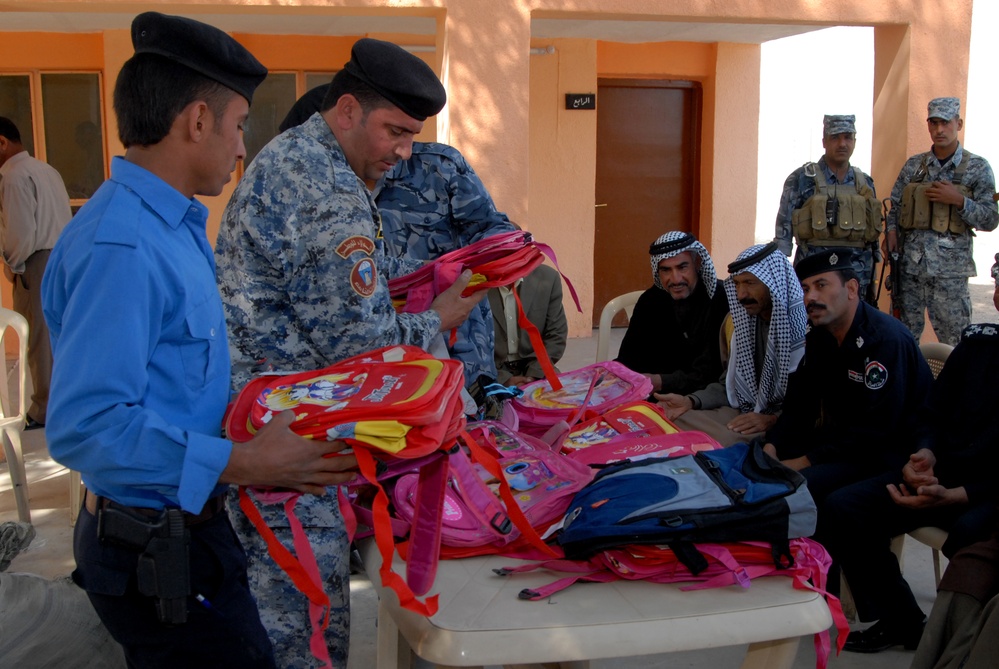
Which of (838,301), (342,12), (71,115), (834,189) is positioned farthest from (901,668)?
(71,115)

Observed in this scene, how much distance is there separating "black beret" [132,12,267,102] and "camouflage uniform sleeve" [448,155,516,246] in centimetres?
120

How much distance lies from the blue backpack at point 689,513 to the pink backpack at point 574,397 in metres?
0.69

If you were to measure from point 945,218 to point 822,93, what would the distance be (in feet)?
78.1

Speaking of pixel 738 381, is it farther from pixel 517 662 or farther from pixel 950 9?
pixel 950 9

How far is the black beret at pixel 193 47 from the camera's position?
1505 mm

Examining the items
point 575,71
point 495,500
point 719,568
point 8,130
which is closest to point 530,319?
point 495,500

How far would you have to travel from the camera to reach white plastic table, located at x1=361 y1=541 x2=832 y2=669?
5.47ft

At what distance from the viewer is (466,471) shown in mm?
2090

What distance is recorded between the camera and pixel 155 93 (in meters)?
1.50

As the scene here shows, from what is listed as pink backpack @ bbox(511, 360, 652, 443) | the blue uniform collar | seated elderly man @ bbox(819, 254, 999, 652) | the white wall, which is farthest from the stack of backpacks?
the white wall

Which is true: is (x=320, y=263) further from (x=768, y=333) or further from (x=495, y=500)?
(x=768, y=333)

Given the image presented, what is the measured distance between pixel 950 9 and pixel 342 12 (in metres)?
4.63

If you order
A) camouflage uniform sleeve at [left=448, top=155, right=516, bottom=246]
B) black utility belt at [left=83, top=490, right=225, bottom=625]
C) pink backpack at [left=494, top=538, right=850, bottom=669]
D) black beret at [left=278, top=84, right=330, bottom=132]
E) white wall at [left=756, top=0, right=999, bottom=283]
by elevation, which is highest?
white wall at [left=756, top=0, right=999, bottom=283]

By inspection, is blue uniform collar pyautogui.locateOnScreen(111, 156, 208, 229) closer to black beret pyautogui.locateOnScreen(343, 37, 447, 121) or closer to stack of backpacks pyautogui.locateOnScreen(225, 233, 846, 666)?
stack of backpacks pyautogui.locateOnScreen(225, 233, 846, 666)
